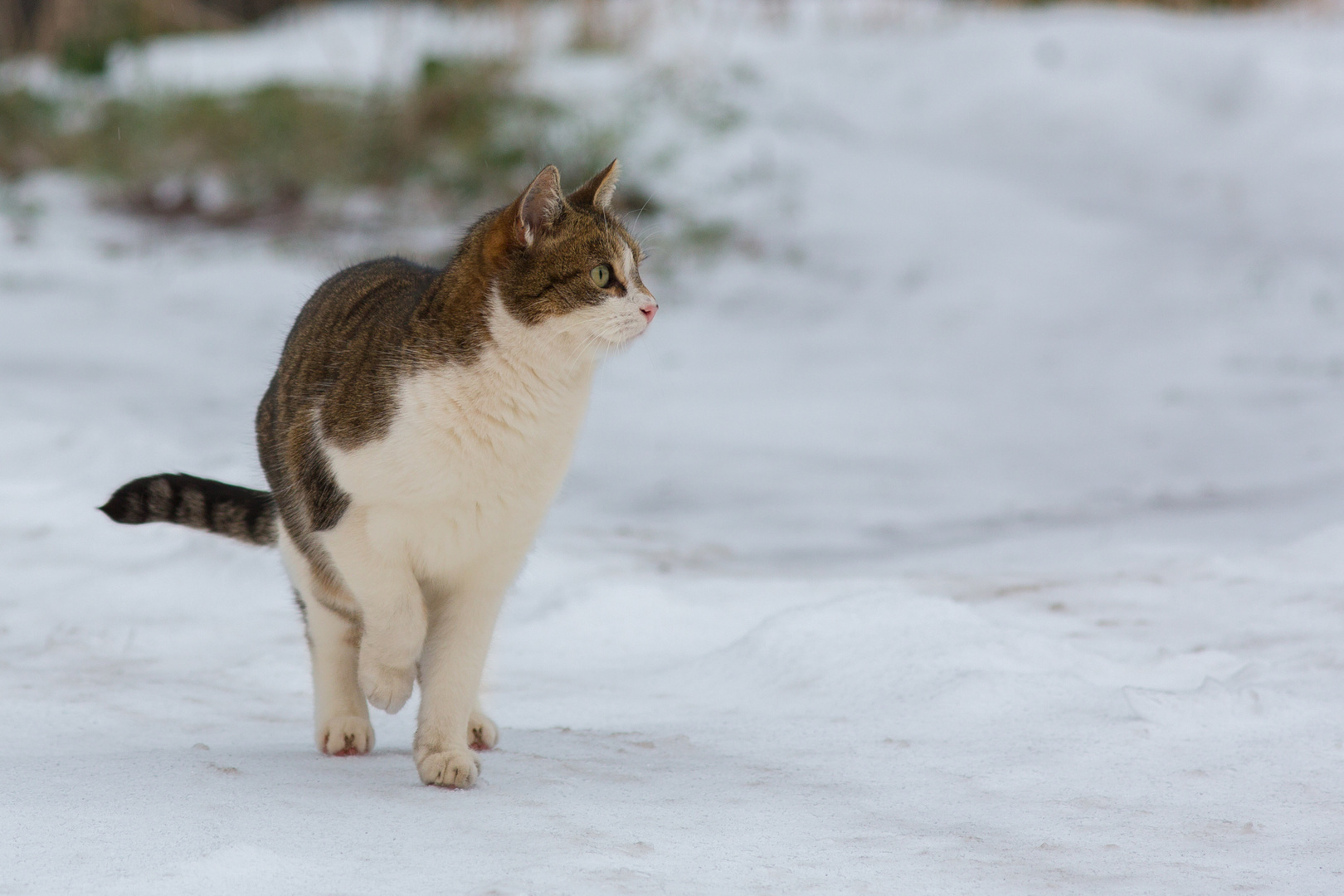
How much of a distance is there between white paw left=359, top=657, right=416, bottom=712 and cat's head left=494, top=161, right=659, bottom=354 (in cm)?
64

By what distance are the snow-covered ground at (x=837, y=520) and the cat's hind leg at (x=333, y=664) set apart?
0.43 feet

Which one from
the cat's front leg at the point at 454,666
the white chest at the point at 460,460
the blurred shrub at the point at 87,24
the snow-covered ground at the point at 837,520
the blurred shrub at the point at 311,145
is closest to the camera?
the snow-covered ground at the point at 837,520

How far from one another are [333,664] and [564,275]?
33.9 inches

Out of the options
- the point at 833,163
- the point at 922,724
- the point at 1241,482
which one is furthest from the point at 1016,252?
the point at 922,724

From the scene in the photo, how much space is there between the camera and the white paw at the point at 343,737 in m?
2.55

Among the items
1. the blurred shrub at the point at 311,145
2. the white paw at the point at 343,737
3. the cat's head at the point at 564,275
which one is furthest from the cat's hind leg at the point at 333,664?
the blurred shrub at the point at 311,145

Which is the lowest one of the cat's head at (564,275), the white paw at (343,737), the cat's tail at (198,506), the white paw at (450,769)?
the white paw at (343,737)

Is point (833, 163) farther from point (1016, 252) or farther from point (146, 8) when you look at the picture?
point (146, 8)

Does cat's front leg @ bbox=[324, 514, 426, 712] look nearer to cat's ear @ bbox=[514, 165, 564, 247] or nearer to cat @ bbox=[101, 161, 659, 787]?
cat @ bbox=[101, 161, 659, 787]

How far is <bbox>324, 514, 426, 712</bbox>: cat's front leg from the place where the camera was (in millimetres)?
2344

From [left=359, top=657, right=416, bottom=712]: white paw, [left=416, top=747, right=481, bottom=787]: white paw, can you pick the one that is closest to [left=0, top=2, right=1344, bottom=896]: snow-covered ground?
[left=416, top=747, right=481, bottom=787]: white paw

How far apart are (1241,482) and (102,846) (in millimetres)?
4014

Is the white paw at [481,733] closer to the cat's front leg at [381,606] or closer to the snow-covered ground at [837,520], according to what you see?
the snow-covered ground at [837,520]

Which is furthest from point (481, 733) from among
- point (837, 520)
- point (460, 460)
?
point (837, 520)
